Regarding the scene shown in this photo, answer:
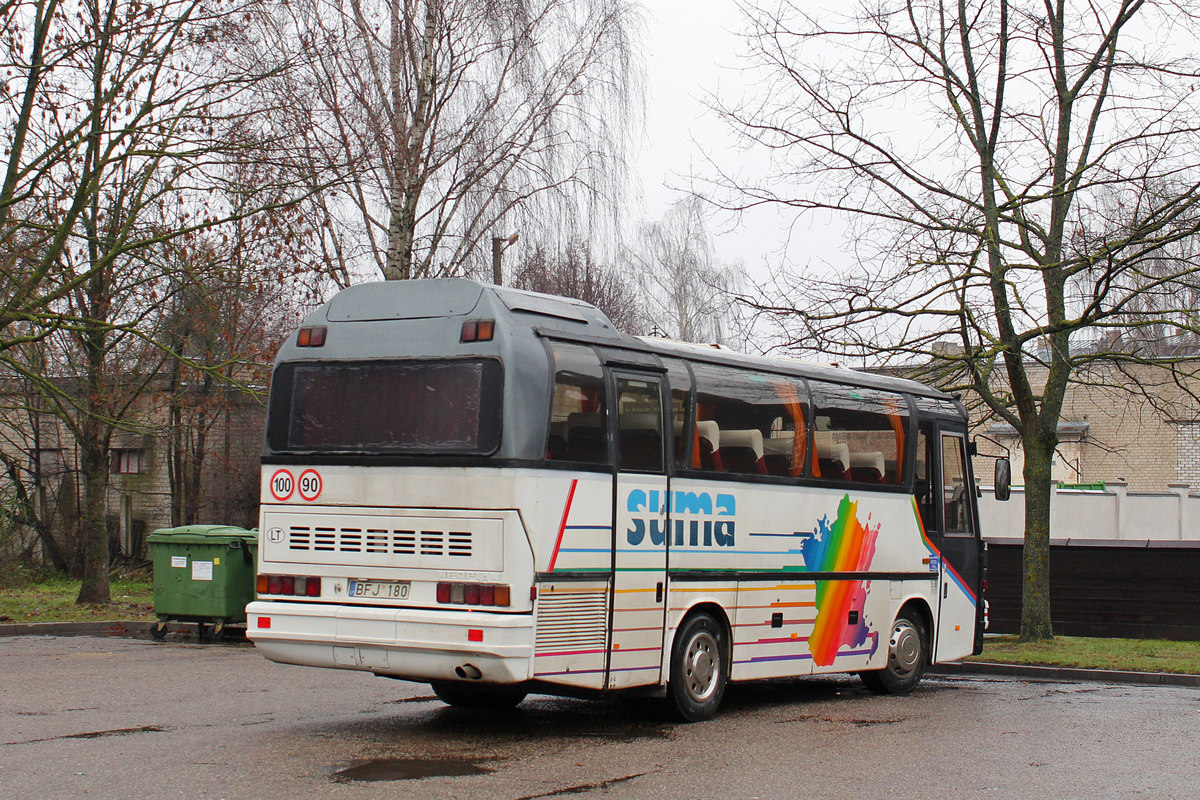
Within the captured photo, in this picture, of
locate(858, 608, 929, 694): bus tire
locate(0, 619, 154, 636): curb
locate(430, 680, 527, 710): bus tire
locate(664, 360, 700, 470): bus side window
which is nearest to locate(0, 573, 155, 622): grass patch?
locate(0, 619, 154, 636): curb

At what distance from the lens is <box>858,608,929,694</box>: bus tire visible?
43.4 feet

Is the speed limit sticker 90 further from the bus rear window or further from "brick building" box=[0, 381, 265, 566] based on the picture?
"brick building" box=[0, 381, 265, 566]

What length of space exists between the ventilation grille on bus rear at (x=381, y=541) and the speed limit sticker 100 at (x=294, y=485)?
0.24 meters

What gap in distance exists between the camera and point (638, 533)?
985 cm

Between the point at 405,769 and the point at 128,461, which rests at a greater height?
the point at 128,461

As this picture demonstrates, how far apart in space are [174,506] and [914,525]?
28.4m

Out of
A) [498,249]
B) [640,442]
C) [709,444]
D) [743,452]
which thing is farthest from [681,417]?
[498,249]

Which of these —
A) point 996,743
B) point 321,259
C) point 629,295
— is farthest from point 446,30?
point 629,295

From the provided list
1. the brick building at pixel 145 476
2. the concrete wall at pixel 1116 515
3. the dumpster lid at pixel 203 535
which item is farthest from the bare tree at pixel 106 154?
the concrete wall at pixel 1116 515

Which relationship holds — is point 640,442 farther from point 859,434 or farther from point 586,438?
point 859,434

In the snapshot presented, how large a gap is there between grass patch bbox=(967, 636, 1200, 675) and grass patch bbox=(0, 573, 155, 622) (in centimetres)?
1276

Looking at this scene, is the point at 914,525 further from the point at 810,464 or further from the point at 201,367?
the point at 201,367

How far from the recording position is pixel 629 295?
153ft

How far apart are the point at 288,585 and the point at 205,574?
27.3ft
